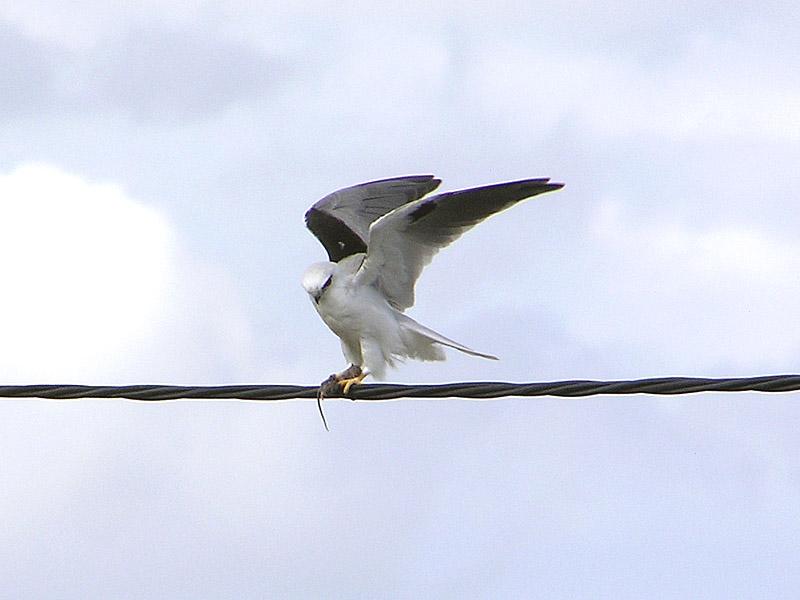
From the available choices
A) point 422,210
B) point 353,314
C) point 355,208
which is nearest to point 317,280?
point 353,314

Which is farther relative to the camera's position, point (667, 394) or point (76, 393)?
point (76, 393)

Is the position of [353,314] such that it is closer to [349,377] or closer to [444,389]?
[349,377]

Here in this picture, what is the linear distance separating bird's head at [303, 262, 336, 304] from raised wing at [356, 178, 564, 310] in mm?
173

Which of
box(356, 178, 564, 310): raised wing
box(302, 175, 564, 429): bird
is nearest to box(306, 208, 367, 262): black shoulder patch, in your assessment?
box(302, 175, 564, 429): bird

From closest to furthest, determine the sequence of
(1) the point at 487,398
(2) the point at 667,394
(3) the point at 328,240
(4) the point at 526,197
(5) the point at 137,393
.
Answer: (2) the point at 667,394 < (1) the point at 487,398 < (5) the point at 137,393 < (4) the point at 526,197 < (3) the point at 328,240

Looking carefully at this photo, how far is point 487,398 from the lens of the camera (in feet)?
13.1

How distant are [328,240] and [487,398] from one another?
3.92m

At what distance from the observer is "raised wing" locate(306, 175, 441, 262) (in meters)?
7.73

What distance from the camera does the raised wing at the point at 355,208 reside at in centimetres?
773

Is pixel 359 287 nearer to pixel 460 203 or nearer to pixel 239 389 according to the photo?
pixel 460 203

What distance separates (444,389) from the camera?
161 inches

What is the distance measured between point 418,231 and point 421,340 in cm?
58

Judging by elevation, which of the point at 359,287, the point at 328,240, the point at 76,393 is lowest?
the point at 76,393

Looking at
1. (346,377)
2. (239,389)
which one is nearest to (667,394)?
(239,389)
